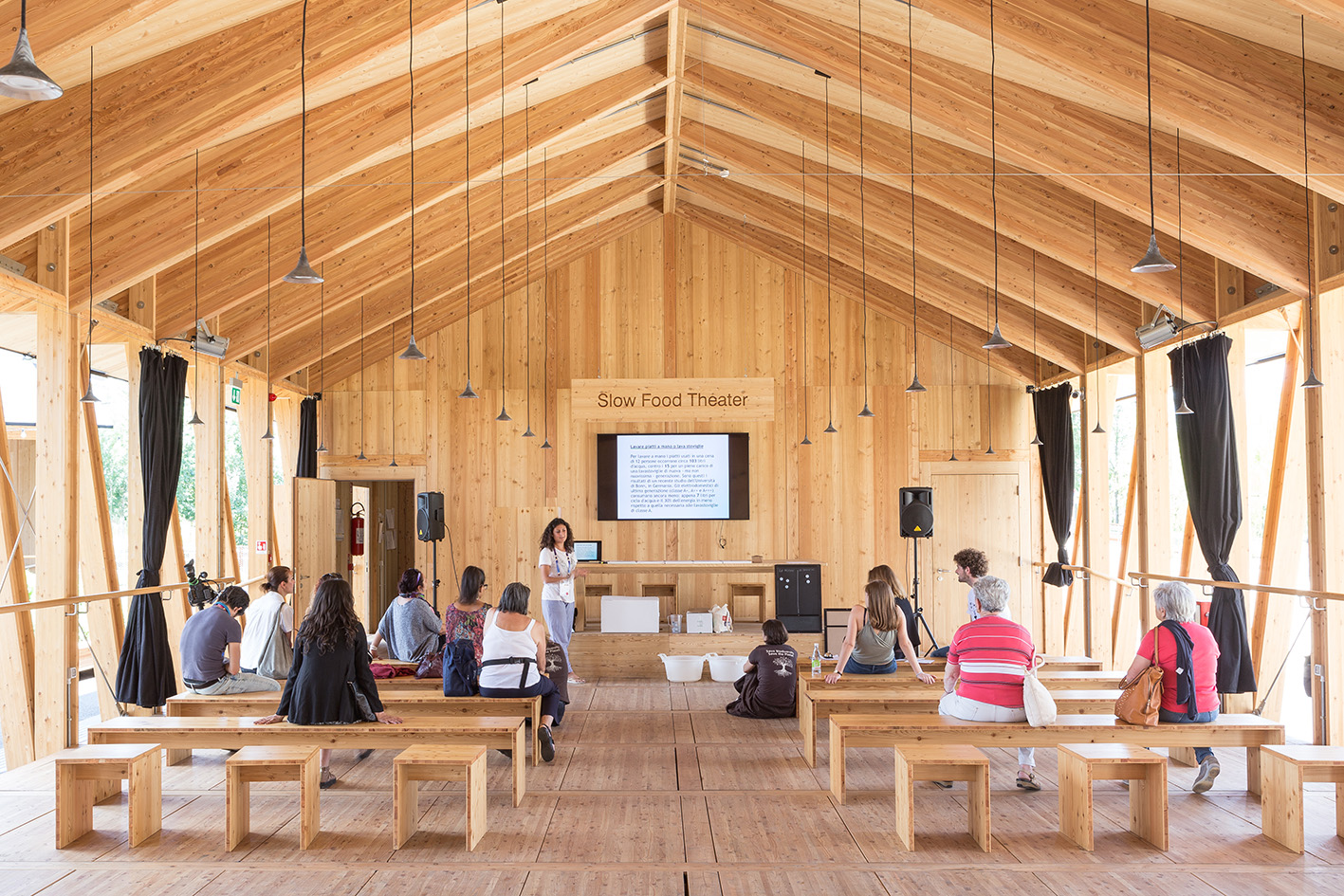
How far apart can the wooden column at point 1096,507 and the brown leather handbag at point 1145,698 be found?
574 centimetres

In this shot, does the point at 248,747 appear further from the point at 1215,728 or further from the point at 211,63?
the point at 1215,728

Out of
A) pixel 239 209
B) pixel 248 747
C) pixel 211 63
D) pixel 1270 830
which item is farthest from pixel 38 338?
pixel 1270 830

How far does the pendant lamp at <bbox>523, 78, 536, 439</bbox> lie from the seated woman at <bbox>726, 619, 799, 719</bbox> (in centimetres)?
431

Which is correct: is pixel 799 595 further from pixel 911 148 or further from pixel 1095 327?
pixel 911 148

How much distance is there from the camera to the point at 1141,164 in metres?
6.70

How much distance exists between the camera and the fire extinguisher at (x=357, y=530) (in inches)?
499

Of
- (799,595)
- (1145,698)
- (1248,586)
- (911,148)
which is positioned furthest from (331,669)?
(799,595)

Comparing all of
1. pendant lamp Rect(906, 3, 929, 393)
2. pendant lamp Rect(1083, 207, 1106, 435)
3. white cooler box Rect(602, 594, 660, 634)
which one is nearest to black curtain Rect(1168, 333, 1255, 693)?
pendant lamp Rect(1083, 207, 1106, 435)

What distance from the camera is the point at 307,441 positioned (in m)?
11.9

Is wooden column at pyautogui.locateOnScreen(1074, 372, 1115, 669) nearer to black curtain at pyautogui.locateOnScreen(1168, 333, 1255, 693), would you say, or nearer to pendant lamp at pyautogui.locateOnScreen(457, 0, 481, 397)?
black curtain at pyautogui.locateOnScreen(1168, 333, 1255, 693)

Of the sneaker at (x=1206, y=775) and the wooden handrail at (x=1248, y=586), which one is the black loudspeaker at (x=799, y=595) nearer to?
the wooden handrail at (x=1248, y=586)

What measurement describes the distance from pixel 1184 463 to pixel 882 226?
132 inches

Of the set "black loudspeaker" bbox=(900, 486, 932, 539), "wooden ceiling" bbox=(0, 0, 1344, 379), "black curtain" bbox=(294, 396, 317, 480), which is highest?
"wooden ceiling" bbox=(0, 0, 1344, 379)

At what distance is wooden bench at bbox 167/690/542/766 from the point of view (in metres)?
6.08
